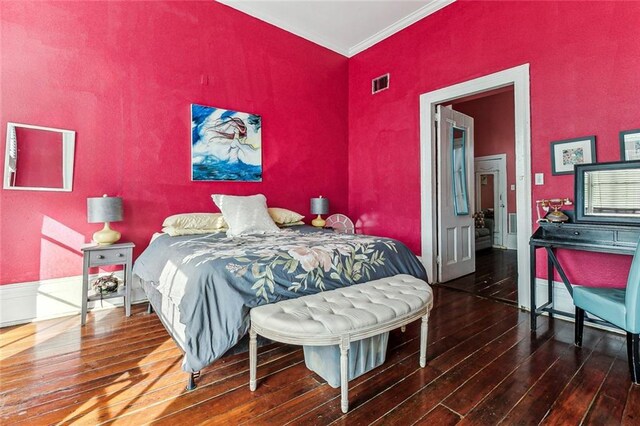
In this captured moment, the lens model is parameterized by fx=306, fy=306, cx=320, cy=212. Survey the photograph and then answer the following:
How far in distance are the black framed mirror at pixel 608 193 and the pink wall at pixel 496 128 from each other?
163 inches

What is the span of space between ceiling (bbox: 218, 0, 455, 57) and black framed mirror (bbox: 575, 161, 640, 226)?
2.49 m

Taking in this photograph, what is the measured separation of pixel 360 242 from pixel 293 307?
0.94 m

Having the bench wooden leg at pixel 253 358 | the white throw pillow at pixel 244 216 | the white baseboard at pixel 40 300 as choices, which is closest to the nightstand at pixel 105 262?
the white baseboard at pixel 40 300

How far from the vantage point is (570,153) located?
8.75ft

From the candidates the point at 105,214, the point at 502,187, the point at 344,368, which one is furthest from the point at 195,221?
the point at 502,187

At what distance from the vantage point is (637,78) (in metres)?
2.37

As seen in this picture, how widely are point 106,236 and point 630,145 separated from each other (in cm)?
445

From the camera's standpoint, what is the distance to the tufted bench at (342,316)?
1.50 m

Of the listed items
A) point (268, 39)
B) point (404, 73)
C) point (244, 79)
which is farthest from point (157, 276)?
point (404, 73)

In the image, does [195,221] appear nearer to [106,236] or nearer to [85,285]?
[106,236]

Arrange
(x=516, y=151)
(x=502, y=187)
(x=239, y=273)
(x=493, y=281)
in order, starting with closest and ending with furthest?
(x=239, y=273), (x=516, y=151), (x=493, y=281), (x=502, y=187)

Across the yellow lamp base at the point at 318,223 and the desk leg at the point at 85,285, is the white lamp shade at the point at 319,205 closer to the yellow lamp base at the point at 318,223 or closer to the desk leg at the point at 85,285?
the yellow lamp base at the point at 318,223

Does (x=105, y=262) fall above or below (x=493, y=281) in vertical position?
above

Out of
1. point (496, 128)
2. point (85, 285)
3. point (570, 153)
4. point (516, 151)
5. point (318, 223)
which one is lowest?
point (85, 285)
